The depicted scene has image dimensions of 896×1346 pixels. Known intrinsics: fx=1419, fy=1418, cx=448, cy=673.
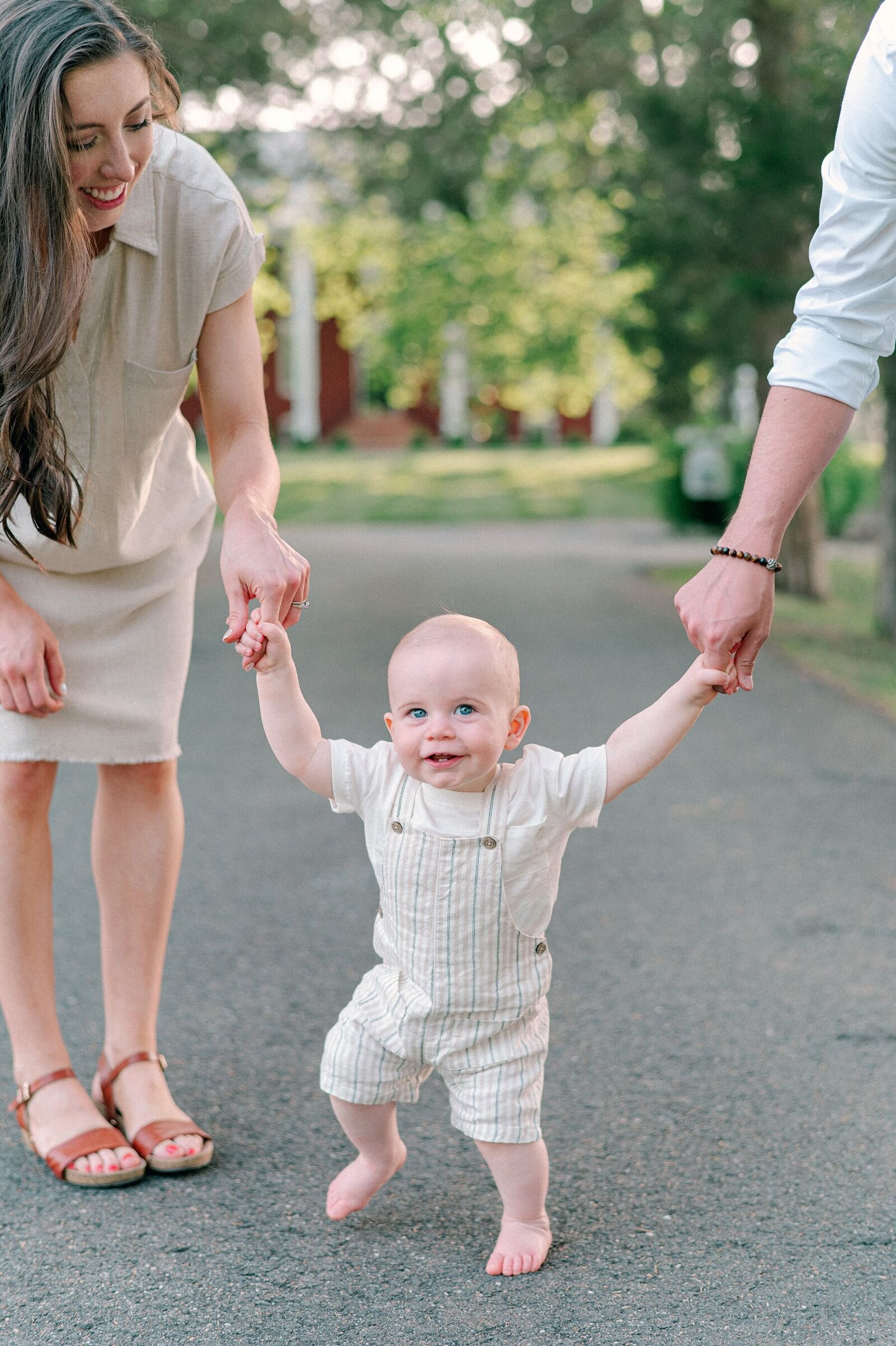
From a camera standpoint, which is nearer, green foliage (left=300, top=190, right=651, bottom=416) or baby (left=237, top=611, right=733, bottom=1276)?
baby (left=237, top=611, right=733, bottom=1276)

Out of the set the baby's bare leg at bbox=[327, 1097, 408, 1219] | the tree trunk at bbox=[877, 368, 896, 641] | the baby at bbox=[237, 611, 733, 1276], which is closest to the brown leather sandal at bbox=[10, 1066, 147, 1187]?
the baby's bare leg at bbox=[327, 1097, 408, 1219]

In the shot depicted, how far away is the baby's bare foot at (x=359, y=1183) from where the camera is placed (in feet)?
8.41

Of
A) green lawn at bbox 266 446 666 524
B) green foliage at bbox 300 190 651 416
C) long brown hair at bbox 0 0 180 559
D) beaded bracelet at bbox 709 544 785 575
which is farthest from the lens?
green foliage at bbox 300 190 651 416

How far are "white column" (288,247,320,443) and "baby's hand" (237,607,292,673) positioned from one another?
3568 cm

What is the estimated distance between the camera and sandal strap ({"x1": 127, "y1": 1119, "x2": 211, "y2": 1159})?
2801mm

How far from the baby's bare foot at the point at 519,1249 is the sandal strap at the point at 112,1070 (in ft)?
2.91

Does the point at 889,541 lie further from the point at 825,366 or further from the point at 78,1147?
the point at 78,1147

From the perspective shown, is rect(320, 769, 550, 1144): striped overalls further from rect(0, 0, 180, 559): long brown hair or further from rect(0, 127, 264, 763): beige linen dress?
rect(0, 0, 180, 559): long brown hair

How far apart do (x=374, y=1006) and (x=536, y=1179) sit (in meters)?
0.41

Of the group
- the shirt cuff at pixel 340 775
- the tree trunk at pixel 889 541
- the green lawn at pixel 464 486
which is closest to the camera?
the shirt cuff at pixel 340 775

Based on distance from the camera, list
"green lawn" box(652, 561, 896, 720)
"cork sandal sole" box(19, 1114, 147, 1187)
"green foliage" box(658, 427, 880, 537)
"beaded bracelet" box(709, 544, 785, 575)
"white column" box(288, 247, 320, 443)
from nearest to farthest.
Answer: "beaded bracelet" box(709, 544, 785, 575)
"cork sandal sole" box(19, 1114, 147, 1187)
"green lawn" box(652, 561, 896, 720)
"green foliage" box(658, 427, 880, 537)
"white column" box(288, 247, 320, 443)

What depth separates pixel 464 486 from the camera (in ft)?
93.6

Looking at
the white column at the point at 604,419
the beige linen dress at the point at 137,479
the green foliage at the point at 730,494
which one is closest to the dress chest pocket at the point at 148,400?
the beige linen dress at the point at 137,479

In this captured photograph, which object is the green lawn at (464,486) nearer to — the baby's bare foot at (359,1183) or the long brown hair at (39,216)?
the baby's bare foot at (359,1183)
